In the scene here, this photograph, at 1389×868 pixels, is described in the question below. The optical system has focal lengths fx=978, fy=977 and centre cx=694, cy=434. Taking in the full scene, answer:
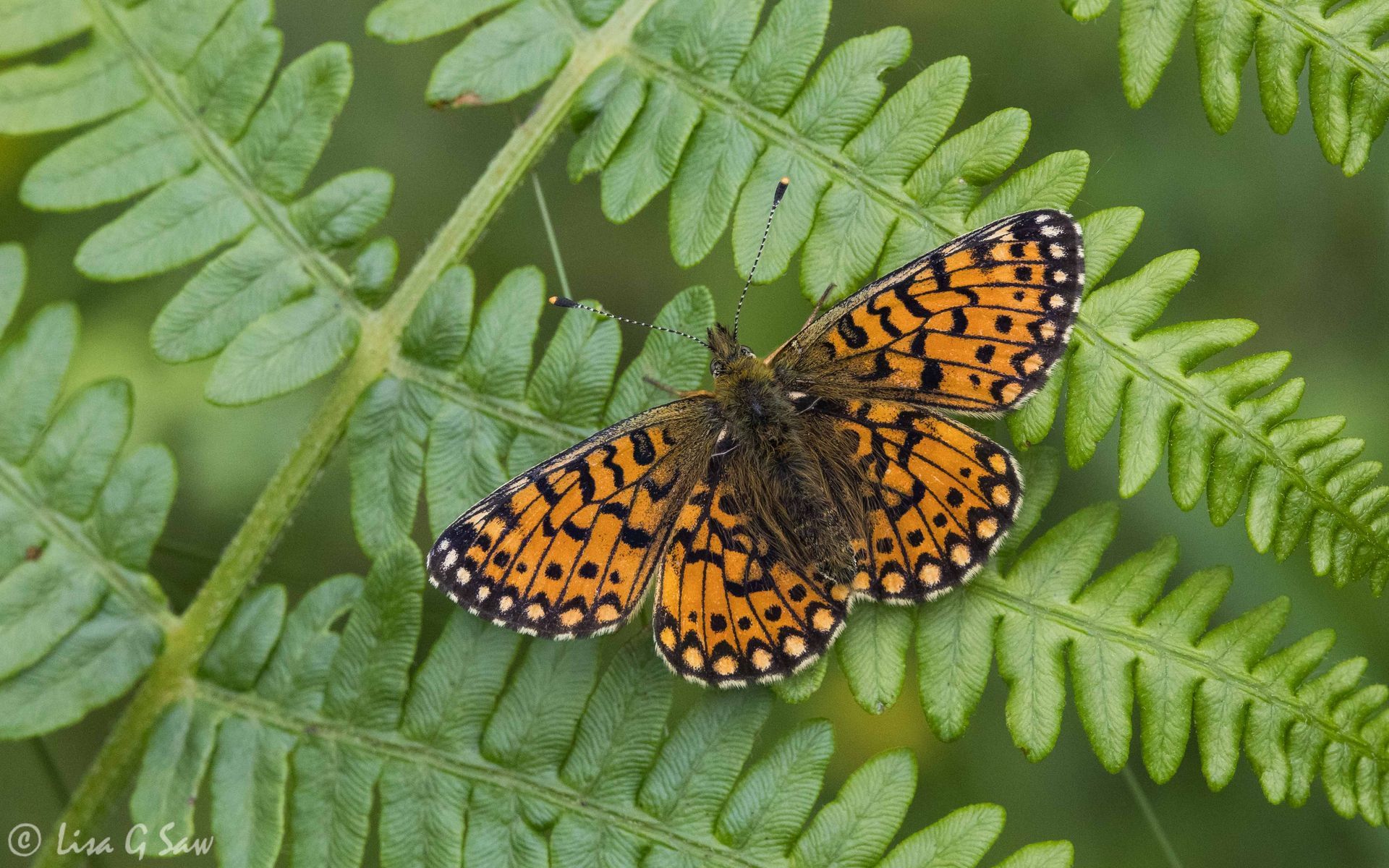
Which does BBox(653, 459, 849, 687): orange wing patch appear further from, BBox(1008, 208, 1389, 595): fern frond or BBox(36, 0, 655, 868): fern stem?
BBox(36, 0, 655, 868): fern stem

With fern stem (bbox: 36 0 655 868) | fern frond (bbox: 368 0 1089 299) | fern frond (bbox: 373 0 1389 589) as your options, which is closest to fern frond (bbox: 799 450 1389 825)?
fern frond (bbox: 373 0 1389 589)

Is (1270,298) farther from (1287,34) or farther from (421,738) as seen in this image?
(421,738)

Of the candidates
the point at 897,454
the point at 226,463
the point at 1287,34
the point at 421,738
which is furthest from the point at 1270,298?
the point at 226,463

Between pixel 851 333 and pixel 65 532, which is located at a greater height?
pixel 851 333

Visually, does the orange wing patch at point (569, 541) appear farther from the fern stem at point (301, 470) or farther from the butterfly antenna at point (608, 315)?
the fern stem at point (301, 470)

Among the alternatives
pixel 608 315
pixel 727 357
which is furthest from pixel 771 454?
pixel 608 315

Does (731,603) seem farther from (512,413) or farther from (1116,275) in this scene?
(1116,275)
